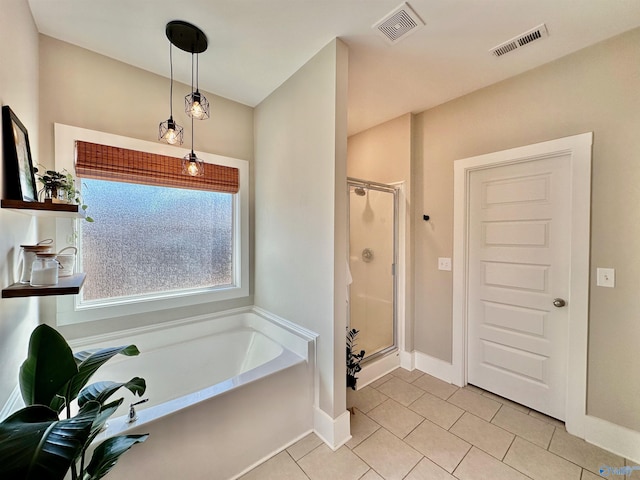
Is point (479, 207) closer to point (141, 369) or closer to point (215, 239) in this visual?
point (215, 239)

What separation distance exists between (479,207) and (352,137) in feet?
5.71

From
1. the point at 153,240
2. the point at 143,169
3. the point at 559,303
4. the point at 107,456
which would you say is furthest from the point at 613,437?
the point at 143,169

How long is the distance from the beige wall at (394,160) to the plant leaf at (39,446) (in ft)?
8.61

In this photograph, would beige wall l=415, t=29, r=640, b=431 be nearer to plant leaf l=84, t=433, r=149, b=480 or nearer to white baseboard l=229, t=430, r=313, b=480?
white baseboard l=229, t=430, r=313, b=480

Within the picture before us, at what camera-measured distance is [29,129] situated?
4.95 ft

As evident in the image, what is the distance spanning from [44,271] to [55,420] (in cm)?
79

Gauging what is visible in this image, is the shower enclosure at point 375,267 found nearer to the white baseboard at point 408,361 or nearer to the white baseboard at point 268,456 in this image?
the white baseboard at point 408,361

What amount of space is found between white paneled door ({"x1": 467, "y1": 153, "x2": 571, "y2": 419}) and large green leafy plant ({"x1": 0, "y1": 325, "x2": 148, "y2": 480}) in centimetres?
253

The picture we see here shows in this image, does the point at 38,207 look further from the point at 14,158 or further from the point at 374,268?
the point at 374,268

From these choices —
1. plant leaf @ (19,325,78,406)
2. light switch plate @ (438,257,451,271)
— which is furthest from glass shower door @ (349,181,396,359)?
plant leaf @ (19,325,78,406)

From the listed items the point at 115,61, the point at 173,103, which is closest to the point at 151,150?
the point at 173,103

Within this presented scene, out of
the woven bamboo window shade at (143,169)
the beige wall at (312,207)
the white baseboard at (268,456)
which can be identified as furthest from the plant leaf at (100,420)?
the woven bamboo window shade at (143,169)

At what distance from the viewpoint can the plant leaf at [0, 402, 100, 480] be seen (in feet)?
1.69

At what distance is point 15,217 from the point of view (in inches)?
50.0
